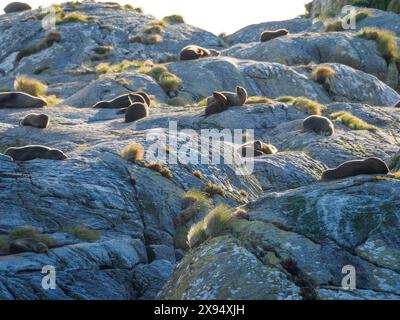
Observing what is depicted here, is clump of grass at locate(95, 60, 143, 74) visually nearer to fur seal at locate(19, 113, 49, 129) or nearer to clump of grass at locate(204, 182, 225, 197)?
fur seal at locate(19, 113, 49, 129)

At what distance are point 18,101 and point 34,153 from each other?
9.73m

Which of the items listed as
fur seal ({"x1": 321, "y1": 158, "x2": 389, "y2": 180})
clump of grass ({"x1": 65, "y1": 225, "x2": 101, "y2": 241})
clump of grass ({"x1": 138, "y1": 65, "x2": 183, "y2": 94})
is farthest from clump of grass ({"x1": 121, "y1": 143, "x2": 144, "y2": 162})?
clump of grass ({"x1": 138, "y1": 65, "x2": 183, "y2": 94})

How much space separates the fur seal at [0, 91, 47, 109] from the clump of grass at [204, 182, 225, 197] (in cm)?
1088

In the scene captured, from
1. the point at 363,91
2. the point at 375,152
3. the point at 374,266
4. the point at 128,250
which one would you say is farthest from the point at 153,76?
the point at 374,266

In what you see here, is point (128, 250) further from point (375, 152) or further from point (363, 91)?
point (363, 91)

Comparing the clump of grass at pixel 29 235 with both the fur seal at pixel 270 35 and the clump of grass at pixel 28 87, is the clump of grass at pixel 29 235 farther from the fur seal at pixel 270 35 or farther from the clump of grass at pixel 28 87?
the fur seal at pixel 270 35

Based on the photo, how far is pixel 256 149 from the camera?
84.8 feet

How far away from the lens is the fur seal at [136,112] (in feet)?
92.1

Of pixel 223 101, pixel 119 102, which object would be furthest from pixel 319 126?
pixel 119 102

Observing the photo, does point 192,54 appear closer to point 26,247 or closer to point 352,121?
point 352,121

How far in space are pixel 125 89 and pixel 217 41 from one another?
17408 millimetres

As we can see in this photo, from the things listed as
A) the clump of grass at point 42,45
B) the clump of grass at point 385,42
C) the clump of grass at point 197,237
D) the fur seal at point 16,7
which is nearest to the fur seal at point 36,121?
the clump of grass at point 197,237

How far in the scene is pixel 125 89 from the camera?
117 ft
